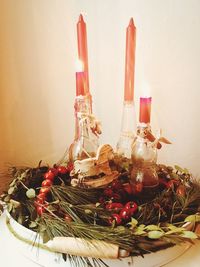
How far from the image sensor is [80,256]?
51cm

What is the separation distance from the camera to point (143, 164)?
2.15 ft

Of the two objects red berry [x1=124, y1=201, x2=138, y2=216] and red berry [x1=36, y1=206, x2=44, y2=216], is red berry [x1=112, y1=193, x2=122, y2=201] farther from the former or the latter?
red berry [x1=36, y1=206, x2=44, y2=216]

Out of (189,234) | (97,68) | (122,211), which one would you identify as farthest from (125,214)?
(97,68)

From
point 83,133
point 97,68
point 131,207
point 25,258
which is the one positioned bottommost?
point 25,258

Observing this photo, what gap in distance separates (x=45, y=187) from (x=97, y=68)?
0.39 meters

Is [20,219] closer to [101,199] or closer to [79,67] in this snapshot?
[101,199]

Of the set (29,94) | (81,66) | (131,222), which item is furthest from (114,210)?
(29,94)

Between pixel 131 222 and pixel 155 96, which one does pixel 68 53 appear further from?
pixel 131 222

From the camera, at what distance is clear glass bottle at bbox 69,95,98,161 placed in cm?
63

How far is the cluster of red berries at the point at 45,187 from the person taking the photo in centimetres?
57

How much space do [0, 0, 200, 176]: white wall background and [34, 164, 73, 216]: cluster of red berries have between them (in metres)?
0.24

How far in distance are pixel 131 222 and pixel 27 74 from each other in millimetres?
525

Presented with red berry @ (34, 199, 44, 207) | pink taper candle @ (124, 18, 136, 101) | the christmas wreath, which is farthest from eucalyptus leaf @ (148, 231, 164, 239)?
pink taper candle @ (124, 18, 136, 101)

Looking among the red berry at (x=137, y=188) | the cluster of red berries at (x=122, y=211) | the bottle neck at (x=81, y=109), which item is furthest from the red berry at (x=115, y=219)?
the bottle neck at (x=81, y=109)
